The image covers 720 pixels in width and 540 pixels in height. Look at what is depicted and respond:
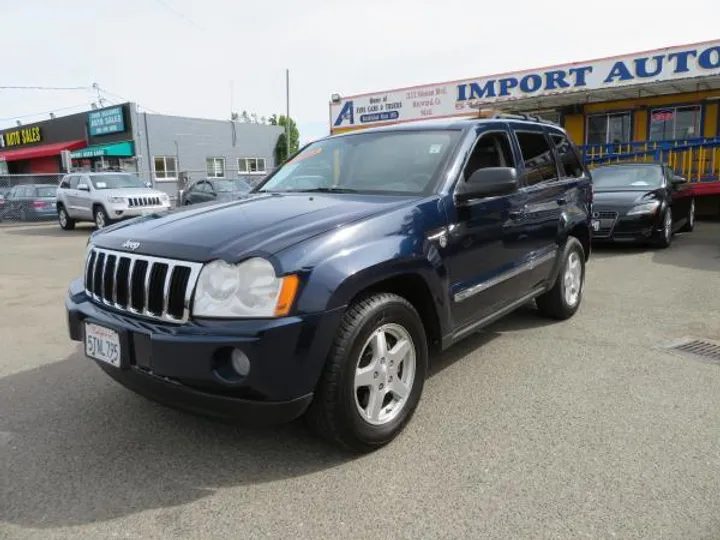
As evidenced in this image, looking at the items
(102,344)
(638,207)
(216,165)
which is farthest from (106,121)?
(102,344)

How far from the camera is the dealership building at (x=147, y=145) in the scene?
30.8m

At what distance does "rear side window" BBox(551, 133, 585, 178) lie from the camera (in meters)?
5.05

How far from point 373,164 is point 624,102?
1632cm

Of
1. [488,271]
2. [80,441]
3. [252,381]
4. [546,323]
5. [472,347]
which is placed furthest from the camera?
[546,323]

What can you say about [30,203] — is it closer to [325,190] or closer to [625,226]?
[625,226]

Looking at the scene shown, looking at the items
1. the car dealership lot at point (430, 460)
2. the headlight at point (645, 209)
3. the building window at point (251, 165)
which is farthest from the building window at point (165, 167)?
the car dealership lot at point (430, 460)

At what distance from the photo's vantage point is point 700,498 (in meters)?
2.40

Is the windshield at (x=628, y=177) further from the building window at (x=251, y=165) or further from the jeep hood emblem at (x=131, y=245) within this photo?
the building window at (x=251, y=165)

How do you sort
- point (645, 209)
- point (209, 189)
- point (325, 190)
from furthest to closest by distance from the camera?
1. point (209, 189)
2. point (645, 209)
3. point (325, 190)

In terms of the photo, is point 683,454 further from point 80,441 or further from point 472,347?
point 80,441

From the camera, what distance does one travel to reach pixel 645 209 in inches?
357

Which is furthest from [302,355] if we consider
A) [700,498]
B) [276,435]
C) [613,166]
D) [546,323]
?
[613,166]

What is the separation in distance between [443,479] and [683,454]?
1223 mm

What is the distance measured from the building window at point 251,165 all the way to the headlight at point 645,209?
98.6ft
